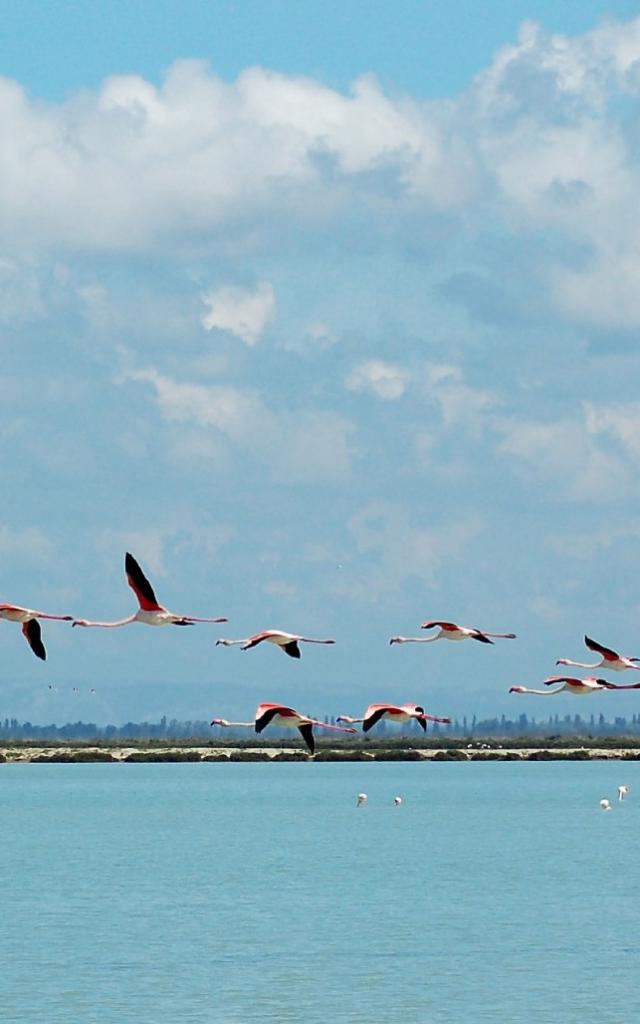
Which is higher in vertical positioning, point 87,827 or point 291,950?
point 87,827

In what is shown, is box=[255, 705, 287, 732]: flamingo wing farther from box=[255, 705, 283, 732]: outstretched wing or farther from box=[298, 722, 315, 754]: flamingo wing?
box=[298, 722, 315, 754]: flamingo wing

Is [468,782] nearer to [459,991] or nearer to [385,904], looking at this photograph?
[385,904]

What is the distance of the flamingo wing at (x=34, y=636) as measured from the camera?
2534 centimetres

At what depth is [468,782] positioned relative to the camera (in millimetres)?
167250

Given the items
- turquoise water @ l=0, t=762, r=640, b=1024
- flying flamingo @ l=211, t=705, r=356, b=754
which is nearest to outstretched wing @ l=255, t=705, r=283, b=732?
flying flamingo @ l=211, t=705, r=356, b=754

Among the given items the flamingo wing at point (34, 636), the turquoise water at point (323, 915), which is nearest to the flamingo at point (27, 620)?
the flamingo wing at point (34, 636)

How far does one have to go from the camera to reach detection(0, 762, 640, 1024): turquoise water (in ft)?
145

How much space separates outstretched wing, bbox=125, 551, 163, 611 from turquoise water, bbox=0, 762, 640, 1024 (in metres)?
18.0

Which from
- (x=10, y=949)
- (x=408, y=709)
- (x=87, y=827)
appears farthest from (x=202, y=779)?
(x=408, y=709)

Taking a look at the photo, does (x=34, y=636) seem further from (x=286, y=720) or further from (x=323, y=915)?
(x=323, y=915)

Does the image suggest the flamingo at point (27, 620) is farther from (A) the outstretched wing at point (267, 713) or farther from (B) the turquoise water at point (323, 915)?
(B) the turquoise water at point (323, 915)

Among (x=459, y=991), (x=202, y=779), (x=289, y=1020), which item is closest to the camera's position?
(x=289, y=1020)

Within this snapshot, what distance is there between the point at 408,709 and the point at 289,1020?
1691cm

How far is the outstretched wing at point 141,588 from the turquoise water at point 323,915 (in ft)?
59.0
